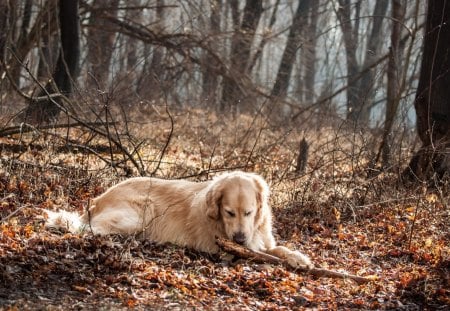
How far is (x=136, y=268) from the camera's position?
7.00 m

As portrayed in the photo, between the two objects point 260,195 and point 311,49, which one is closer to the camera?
point 260,195

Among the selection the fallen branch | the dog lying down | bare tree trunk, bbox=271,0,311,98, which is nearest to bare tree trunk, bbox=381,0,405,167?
the dog lying down

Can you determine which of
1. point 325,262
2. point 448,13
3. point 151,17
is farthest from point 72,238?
point 151,17

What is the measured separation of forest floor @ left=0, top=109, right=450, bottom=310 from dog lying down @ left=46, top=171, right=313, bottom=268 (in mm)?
281

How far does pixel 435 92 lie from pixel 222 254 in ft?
20.0

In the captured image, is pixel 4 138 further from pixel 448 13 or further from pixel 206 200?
pixel 448 13

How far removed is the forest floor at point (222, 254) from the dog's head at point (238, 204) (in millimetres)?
356

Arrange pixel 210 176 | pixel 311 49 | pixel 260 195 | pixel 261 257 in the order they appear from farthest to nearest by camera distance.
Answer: pixel 311 49
pixel 210 176
pixel 260 195
pixel 261 257

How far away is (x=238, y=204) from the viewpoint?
7.86 m

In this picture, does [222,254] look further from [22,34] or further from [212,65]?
[22,34]

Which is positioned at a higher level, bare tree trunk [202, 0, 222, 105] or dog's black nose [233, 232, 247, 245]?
bare tree trunk [202, 0, 222, 105]

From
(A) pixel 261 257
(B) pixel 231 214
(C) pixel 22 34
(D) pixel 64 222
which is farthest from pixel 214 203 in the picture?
(C) pixel 22 34

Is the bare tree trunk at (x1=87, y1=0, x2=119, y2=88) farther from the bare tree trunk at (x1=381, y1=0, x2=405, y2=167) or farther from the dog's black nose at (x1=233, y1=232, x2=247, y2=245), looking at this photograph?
the dog's black nose at (x1=233, y1=232, x2=247, y2=245)

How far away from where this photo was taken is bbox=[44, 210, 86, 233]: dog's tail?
317 inches
